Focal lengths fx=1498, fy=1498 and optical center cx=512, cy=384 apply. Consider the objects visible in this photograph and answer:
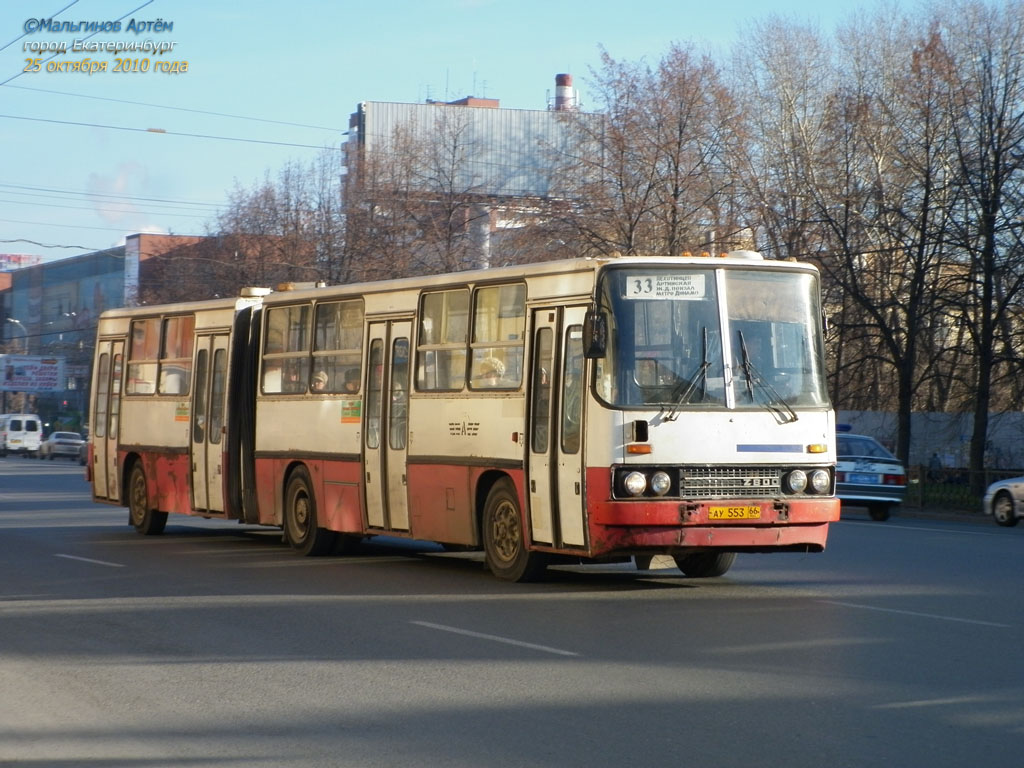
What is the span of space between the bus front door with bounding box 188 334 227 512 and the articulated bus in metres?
1.03

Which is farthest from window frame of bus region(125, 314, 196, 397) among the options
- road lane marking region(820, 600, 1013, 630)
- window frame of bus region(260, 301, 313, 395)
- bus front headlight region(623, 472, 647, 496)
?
road lane marking region(820, 600, 1013, 630)

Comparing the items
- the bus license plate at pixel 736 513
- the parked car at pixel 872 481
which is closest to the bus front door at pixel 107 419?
the bus license plate at pixel 736 513

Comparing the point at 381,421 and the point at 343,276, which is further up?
the point at 343,276

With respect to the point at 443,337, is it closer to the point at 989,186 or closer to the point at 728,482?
the point at 728,482

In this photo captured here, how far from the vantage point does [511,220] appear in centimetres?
4778

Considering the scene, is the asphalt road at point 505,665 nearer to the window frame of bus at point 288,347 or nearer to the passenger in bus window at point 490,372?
the passenger in bus window at point 490,372

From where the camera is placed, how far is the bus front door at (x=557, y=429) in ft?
43.8

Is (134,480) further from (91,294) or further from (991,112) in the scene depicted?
(91,294)

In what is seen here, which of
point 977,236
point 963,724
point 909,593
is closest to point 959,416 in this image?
point 977,236

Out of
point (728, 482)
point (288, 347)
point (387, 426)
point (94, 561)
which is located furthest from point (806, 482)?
point (94, 561)

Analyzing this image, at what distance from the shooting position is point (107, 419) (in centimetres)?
2330

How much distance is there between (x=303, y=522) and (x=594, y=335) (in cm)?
658

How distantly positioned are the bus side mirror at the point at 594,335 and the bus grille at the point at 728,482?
4.27ft

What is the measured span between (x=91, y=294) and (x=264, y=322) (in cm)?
9187
